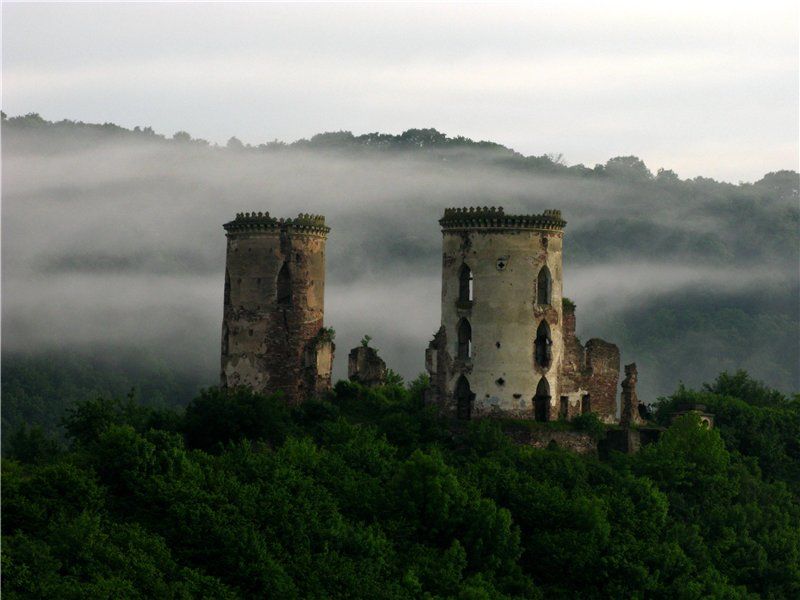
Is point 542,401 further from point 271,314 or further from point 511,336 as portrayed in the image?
point 271,314

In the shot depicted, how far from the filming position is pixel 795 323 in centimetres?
14350

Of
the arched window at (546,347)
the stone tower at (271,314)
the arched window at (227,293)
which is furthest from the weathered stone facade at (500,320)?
the arched window at (227,293)

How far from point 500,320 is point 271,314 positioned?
805cm

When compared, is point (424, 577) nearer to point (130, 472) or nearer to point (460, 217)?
point (130, 472)

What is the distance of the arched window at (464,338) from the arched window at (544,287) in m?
2.12

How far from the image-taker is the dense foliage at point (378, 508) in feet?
Result: 150

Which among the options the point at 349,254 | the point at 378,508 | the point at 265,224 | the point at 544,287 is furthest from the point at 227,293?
the point at 349,254

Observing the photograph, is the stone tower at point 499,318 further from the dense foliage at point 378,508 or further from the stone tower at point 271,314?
the stone tower at point 271,314

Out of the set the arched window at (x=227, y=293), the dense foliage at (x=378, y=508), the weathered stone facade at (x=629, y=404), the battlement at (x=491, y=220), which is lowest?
the dense foliage at (x=378, y=508)

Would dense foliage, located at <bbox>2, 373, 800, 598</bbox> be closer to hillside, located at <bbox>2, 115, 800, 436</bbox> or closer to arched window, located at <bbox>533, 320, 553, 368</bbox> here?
arched window, located at <bbox>533, 320, 553, 368</bbox>

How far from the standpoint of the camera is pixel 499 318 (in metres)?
57.5

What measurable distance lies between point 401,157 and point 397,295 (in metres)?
35.4

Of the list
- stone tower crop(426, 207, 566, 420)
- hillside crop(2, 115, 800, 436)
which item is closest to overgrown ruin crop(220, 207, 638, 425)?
stone tower crop(426, 207, 566, 420)

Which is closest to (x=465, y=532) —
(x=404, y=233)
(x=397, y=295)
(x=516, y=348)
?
(x=516, y=348)
